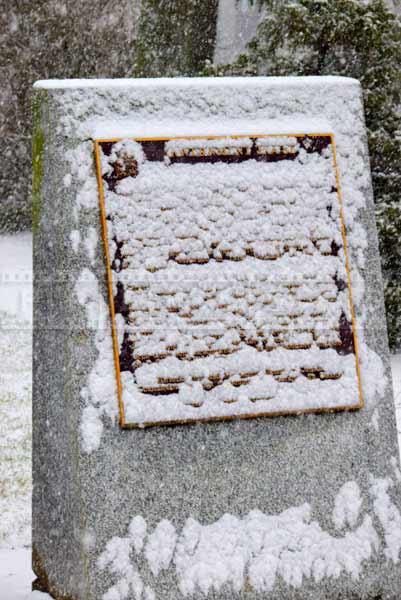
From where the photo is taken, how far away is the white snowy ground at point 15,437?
3621 mm

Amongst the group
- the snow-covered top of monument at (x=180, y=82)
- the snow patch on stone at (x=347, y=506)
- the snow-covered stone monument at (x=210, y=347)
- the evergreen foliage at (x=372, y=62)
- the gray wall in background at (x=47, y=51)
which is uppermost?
the gray wall in background at (x=47, y=51)

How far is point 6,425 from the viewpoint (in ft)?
21.0

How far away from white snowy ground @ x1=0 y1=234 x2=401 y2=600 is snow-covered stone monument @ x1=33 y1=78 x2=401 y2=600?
0.47 meters

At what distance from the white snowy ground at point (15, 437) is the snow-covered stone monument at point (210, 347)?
469mm

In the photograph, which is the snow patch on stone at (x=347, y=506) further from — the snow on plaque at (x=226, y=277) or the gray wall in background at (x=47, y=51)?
the gray wall in background at (x=47, y=51)

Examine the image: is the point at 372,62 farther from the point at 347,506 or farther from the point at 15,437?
the point at 347,506

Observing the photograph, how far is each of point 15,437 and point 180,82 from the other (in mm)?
3686

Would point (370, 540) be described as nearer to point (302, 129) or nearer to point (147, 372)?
point (147, 372)

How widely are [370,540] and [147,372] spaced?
0.95 metres

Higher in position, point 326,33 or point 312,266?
point 326,33

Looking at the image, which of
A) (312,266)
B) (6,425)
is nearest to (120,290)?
(312,266)

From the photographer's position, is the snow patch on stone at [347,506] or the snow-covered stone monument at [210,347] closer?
the snow-covered stone monument at [210,347]

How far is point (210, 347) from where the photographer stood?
9.57ft

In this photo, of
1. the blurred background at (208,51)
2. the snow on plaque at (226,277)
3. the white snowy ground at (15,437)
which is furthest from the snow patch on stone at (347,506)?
the blurred background at (208,51)
